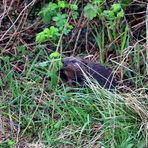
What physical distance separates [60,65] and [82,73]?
0.53 ft

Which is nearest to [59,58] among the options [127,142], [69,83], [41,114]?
[69,83]

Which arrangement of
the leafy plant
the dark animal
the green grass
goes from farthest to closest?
the leafy plant, the dark animal, the green grass

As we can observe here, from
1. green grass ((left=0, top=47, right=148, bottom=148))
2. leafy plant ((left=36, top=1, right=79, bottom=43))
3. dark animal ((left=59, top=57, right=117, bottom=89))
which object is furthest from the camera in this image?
leafy plant ((left=36, top=1, right=79, bottom=43))

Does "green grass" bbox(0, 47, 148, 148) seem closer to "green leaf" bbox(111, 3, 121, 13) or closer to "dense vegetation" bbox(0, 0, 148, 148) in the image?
"dense vegetation" bbox(0, 0, 148, 148)

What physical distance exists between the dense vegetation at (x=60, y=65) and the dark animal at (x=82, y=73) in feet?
0.22

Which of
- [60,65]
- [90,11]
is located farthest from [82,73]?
[90,11]

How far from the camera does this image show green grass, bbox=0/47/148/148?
3.30 m

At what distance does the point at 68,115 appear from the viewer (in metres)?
3.51

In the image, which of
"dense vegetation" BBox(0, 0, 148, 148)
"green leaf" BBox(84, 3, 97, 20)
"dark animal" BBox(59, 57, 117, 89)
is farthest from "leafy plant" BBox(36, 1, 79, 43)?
"dark animal" BBox(59, 57, 117, 89)

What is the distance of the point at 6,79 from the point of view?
12.6 ft

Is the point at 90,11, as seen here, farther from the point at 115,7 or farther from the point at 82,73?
the point at 82,73

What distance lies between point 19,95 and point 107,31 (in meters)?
0.87

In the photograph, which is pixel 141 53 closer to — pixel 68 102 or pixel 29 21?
pixel 68 102

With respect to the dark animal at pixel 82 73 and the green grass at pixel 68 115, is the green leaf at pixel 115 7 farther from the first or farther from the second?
the green grass at pixel 68 115
